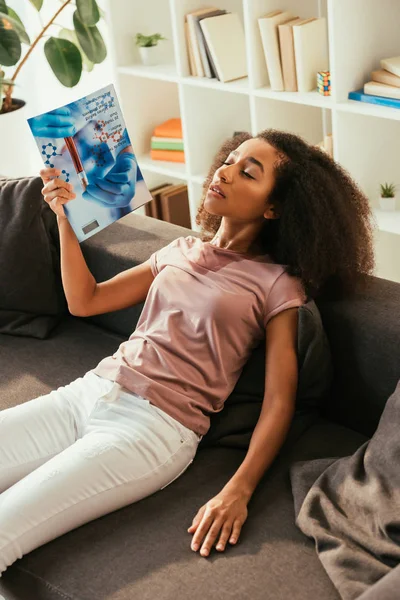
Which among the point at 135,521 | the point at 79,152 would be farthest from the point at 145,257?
the point at 135,521

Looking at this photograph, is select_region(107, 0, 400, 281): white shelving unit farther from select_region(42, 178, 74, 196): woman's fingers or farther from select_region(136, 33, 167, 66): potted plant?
select_region(42, 178, 74, 196): woman's fingers

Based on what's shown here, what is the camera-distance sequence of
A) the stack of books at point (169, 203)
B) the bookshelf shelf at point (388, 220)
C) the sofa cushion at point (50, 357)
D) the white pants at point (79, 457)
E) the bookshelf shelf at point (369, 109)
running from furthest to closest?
the stack of books at point (169, 203)
the bookshelf shelf at point (388, 220)
the bookshelf shelf at point (369, 109)
the sofa cushion at point (50, 357)
the white pants at point (79, 457)

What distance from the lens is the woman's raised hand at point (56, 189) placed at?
1.98 m

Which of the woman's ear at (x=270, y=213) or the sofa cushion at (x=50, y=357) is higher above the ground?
the woman's ear at (x=270, y=213)

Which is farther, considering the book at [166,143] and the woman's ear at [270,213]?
the book at [166,143]

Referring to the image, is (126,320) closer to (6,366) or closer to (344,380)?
(6,366)

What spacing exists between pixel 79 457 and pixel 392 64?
1.56m

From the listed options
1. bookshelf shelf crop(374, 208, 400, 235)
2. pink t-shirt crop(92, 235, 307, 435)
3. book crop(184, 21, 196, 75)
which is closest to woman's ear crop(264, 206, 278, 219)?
pink t-shirt crop(92, 235, 307, 435)

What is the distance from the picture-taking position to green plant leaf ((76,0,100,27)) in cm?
309

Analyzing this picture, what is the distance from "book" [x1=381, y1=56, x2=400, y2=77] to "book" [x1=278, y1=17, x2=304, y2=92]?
303mm

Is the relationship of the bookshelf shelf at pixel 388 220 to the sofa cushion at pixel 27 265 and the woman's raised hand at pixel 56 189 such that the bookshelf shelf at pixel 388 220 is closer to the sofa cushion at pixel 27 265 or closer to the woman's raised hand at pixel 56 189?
the sofa cushion at pixel 27 265

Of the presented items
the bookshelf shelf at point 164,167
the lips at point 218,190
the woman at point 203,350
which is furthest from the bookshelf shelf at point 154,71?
the lips at point 218,190

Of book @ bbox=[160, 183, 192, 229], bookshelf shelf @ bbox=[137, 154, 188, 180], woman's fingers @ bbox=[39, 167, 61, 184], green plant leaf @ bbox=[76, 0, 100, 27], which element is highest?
green plant leaf @ bbox=[76, 0, 100, 27]

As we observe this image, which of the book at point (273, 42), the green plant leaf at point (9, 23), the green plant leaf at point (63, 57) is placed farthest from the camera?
the green plant leaf at point (63, 57)
